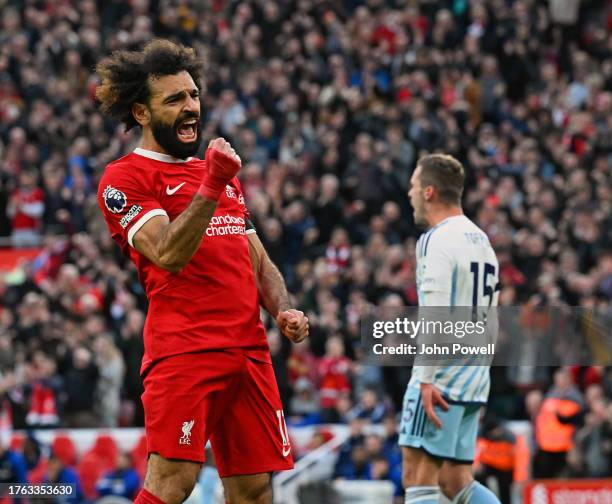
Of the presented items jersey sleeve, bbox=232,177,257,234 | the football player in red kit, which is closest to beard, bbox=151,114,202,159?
the football player in red kit

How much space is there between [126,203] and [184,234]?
44 centimetres

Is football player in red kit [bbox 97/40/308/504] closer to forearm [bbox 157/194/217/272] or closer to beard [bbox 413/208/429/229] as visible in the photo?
forearm [bbox 157/194/217/272]

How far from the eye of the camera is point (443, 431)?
766 cm

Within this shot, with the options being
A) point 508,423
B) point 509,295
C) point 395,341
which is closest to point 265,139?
point 509,295

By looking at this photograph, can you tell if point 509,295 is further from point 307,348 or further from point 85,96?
point 85,96

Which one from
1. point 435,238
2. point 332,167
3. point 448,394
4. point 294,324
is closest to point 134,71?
point 294,324

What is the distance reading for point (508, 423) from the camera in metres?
14.3

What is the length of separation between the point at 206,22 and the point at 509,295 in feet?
29.1

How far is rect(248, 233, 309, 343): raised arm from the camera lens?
6.40m

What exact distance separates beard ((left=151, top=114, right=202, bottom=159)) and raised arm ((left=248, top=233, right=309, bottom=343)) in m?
0.58

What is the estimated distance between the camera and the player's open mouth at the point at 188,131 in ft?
21.1

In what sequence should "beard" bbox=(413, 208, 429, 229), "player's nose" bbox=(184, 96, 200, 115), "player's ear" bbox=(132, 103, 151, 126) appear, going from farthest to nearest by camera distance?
"beard" bbox=(413, 208, 429, 229) < "player's ear" bbox=(132, 103, 151, 126) < "player's nose" bbox=(184, 96, 200, 115)

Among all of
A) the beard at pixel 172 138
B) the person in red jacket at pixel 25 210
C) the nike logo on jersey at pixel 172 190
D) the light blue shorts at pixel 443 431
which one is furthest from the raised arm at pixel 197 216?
the person in red jacket at pixel 25 210

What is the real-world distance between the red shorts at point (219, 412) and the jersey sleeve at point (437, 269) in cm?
147
